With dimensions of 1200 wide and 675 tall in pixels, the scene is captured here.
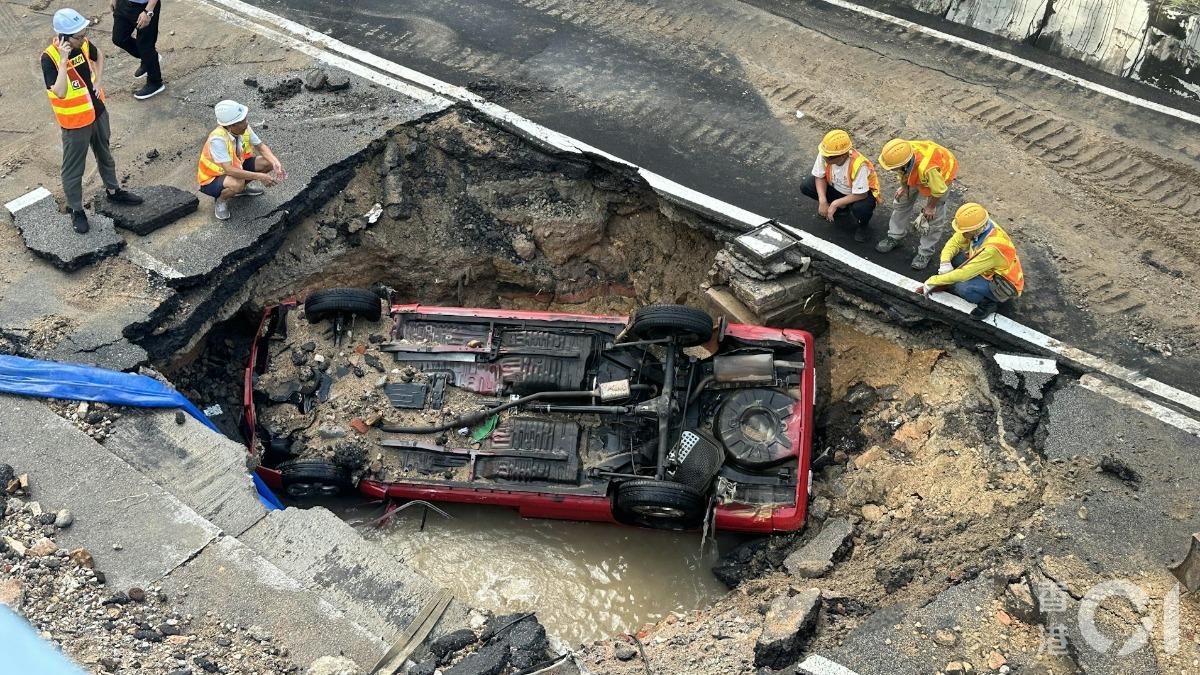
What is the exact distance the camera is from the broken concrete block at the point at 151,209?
8.71m

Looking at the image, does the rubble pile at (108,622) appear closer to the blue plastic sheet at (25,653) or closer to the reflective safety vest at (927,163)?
the blue plastic sheet at (25,653)

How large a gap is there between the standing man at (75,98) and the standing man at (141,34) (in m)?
1.87

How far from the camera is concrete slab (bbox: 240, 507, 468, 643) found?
6172 millimetres

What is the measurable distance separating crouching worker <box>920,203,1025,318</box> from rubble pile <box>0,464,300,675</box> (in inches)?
217

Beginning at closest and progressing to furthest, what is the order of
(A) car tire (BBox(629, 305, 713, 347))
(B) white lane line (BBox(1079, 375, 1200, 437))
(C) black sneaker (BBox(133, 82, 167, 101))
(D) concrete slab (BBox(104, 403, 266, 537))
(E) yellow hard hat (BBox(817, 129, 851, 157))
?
(D) concrete slab (BBox(104, 403, 266, 537)), (B) white lane line (BBox(1079, 375, 1200, 437)), (A) car tire (BBox(629, 305, 713, 347)), (E) yellow hard hat (BBox(817, 129, 851, 157)), (C) black sneaker (BBox(133, 82, 167, 101))

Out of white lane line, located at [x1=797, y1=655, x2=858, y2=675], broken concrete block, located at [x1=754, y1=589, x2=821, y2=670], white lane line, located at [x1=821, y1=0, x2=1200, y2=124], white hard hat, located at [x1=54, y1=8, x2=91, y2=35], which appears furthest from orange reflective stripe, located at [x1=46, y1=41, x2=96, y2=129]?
white lane line, located at [x1=821, y1=0, x2=1200, y2=124]

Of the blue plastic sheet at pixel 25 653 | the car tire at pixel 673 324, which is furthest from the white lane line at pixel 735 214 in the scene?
the blue plastic sheet at pixel 25 653

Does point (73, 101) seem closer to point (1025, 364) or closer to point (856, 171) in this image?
point (856, 171)

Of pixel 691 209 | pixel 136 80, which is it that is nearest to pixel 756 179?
pixel 691 209

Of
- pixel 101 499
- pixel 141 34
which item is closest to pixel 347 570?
pixel 101 499

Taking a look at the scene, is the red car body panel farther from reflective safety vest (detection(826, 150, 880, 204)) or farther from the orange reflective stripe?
the orange reflective stripe

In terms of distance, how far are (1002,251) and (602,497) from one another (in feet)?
11.6

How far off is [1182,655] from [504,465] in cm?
457

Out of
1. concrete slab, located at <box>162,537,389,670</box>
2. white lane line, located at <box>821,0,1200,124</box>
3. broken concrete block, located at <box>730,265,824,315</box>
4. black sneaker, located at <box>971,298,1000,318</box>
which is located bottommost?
concrete slab, located at <box>162,537,389,670</box>
